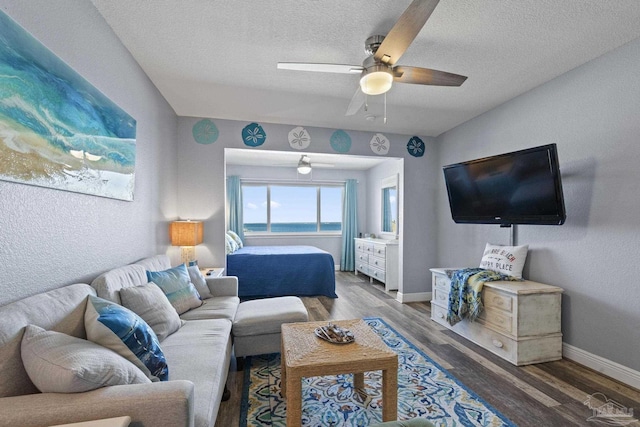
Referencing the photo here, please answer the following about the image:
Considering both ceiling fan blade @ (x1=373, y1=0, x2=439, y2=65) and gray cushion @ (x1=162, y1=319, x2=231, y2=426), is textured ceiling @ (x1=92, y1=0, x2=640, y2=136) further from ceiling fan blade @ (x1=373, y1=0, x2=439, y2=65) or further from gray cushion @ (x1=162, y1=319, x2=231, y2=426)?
gray cushion @ (x1=162, y1=319, x2=231, y2=426)

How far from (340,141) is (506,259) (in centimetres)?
239

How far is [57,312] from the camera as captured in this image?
1.22m

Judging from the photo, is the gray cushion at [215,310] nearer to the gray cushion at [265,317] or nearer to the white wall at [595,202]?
the gray cushion at [265,317]

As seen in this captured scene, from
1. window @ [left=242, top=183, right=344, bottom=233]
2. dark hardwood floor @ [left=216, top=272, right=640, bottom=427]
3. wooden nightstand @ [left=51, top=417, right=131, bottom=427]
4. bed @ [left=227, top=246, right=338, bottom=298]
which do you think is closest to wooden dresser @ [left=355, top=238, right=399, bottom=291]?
bed @ [left=227, top=246, right=338, bottom=298]

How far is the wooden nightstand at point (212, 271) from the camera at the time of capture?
3146 millimetres

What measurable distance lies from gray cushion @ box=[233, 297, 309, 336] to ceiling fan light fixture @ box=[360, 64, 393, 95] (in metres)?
1.82

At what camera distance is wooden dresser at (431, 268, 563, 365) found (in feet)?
7.86

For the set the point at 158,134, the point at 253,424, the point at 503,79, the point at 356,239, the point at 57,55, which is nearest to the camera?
the point at 57,55

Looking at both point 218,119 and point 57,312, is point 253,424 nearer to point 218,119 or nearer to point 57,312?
point 57,312

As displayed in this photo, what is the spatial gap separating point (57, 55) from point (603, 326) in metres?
3.98

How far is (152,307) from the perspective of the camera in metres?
1.77

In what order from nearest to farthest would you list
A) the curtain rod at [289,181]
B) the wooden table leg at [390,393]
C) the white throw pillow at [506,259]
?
Result: 1. the wooden table leg at [390,393]
2. the white throw pillow at [506,259]
3. the curtain rod at [289,181]

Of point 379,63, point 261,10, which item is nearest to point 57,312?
point 261,10

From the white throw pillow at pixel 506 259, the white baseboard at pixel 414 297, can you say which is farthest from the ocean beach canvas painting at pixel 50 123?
the white baseboard at pixel 414 297
